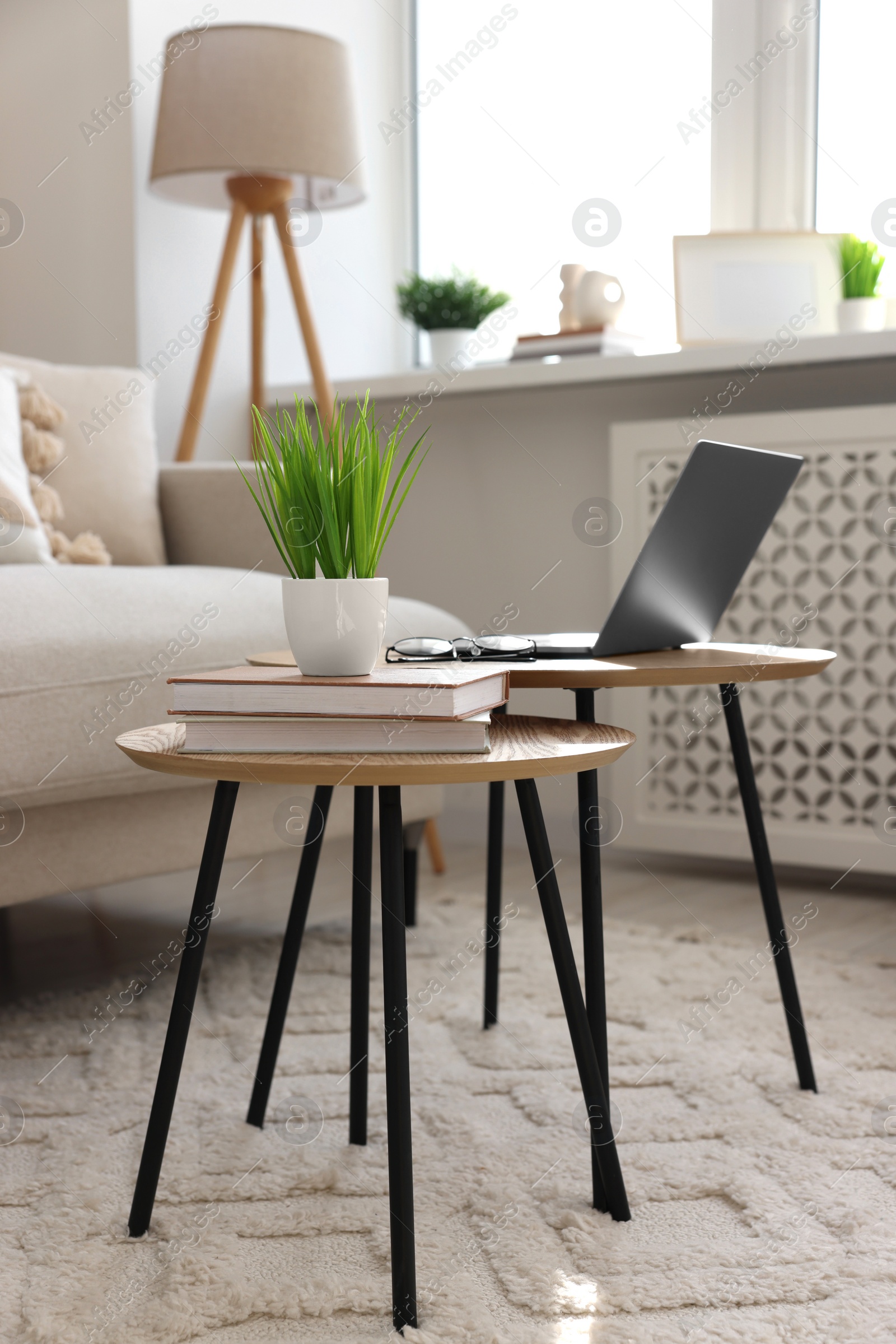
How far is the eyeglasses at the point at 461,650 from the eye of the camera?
1056 millimetres

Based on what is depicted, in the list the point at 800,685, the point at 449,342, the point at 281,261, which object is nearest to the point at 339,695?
the point at 800,685

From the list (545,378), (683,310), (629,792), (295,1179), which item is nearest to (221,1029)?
(295,1179)

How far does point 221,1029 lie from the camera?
4.74ft

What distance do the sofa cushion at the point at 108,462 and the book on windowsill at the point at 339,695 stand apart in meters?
1.18

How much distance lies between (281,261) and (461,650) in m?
1.90

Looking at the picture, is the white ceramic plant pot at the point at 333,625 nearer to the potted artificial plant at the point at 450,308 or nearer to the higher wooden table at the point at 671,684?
the higher wooden table at the point at 671,684

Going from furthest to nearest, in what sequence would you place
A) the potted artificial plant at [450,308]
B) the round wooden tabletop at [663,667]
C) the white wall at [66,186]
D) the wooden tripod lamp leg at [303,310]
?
the potted artificial plant at [450,308] < the white wall at [66,186] < the wooden tripod lamp leg at [303,310] < the round wooden tabletop at [663,667]

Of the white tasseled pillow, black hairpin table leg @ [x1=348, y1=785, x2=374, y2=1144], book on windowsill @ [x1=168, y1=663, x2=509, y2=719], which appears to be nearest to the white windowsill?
the white tasseled pillow

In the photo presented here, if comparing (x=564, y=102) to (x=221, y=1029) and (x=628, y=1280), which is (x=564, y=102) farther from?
(x=628, y=1280)

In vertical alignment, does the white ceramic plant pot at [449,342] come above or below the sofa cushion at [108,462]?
above

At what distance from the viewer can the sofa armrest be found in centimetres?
201

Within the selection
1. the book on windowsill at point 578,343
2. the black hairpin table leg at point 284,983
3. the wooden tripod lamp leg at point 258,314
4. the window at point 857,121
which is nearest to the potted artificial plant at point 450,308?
the book on windowsill at point 578,343

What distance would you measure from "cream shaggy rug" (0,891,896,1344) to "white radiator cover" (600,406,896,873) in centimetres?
52

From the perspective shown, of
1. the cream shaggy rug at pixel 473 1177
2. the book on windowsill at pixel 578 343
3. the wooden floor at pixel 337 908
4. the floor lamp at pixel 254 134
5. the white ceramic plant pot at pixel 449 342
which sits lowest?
the wooden floor at pixel 337 908
